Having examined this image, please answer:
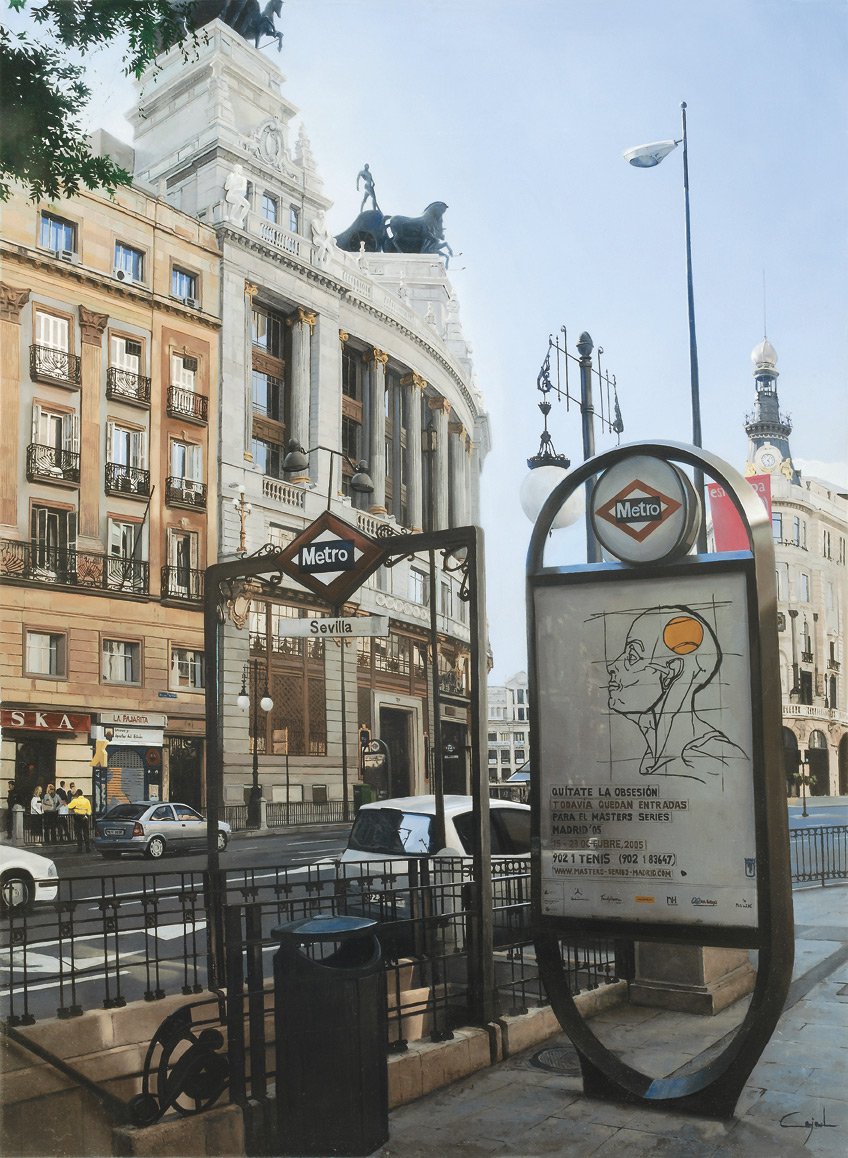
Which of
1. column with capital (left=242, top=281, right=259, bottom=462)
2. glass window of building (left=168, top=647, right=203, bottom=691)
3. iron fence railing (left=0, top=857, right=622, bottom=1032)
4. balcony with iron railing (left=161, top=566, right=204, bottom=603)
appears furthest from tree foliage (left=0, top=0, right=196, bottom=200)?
iron fence railing (left=0, top=857, right=622, bottom=1032)

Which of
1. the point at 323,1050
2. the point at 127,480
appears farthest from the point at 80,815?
the point at 127,480

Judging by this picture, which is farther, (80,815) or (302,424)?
(302,424)

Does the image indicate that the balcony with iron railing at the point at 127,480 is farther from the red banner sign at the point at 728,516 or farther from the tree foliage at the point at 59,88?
the red banner sign at the point at 728,516

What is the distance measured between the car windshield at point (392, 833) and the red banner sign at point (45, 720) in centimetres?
168

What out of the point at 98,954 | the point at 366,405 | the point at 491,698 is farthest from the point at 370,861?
the point at 366,405

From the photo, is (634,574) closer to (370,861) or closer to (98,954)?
(370,861)

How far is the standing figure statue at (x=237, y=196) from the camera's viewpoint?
6.28 m

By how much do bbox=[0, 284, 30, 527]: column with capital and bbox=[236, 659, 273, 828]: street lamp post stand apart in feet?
5.22

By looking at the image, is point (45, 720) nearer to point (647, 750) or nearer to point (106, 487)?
point (106, 487)

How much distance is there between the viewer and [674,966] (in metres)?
7.24

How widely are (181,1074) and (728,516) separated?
4634 millimetres

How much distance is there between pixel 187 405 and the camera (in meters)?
6.07

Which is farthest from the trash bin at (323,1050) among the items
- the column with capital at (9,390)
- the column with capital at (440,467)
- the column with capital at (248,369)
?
the column with capital at (440,467)

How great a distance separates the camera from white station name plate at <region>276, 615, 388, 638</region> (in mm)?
6453
